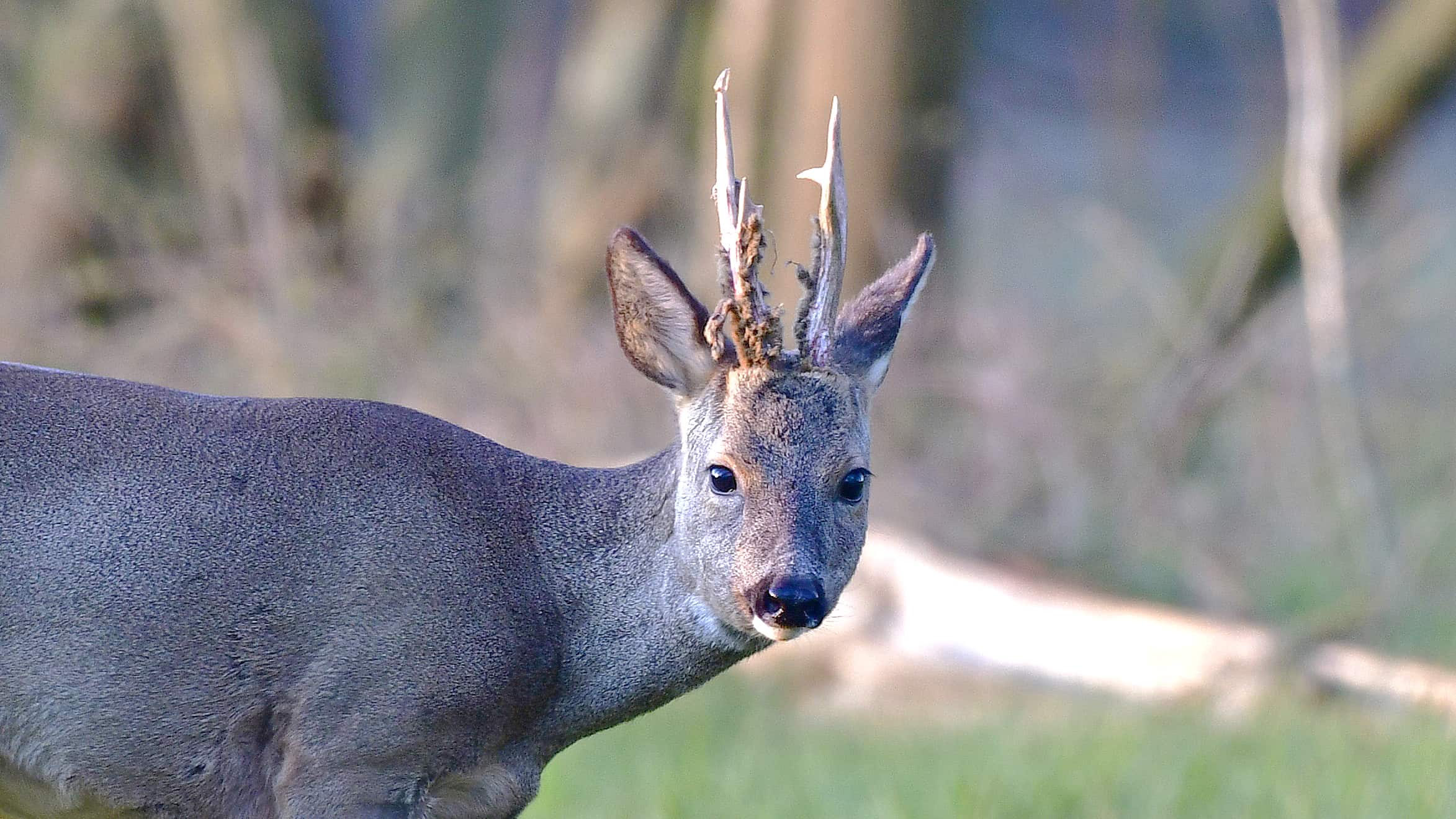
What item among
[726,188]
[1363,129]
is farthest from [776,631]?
[1363,129]

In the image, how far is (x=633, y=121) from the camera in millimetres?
12984

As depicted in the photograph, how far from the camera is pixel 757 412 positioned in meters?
4.05

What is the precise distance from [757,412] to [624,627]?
1.84ft

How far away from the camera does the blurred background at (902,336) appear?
727 centimetres

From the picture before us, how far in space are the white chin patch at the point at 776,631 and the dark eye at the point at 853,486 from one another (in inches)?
14.5

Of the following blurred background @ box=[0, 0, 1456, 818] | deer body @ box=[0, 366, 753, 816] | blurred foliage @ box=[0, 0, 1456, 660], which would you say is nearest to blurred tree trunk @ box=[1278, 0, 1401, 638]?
blurred background @ box=[0, 0, 1456, 818]

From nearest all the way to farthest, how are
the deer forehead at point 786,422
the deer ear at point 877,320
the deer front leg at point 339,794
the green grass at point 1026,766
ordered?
the deer front leg at point 339,794 → the deer forehead at point 786,422 → the deer ear at point 877,320 → the green grass at point 1026,766

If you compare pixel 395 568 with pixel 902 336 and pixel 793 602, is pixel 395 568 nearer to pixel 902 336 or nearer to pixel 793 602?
pixel 793 602

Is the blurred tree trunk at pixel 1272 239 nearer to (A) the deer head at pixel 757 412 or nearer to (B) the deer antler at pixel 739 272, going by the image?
(A) the deer head at pixel 757 412

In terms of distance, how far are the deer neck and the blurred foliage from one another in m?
4.84

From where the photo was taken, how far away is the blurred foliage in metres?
10.1

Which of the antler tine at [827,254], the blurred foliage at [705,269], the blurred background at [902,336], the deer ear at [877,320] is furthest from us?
the blurred foliage at [705,269]

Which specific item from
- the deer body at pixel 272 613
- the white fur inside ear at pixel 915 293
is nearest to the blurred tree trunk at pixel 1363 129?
the white fur inside ear at pixel 915 293

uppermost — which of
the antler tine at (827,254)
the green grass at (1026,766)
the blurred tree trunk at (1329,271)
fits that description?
the antler tine at (827,254)
